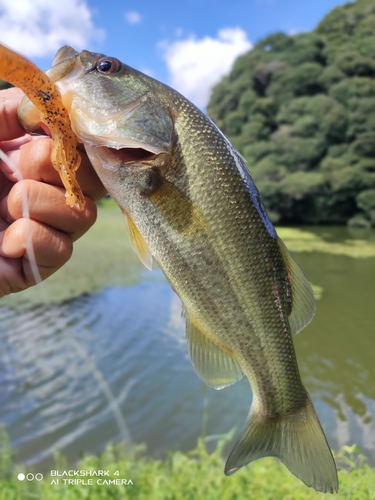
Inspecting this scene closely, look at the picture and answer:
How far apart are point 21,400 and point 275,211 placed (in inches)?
869

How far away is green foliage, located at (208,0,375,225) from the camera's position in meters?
25.5

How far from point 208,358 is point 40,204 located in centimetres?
87

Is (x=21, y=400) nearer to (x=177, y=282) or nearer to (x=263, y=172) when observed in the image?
(x=177, y=282)

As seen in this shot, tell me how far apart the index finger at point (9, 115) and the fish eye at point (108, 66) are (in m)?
0.36

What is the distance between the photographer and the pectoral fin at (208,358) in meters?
1.53

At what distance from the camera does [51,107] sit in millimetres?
1288

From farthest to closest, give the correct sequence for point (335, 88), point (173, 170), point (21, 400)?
point (335, 88) < point (21, 400) < point (173, 170)

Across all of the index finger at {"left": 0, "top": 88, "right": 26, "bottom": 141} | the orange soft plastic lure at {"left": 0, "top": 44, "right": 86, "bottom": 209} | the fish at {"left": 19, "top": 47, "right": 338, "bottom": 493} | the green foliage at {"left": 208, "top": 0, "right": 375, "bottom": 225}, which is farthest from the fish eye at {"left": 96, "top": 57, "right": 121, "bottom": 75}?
the green foliage at {"left": 208, "top": 0, "right": 375, "bottom": 225}

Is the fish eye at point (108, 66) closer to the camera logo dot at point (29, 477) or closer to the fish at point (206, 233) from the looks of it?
the fish at point (206, 233)

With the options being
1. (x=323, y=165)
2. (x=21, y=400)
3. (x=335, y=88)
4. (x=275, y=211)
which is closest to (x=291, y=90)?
(x=335, y=88)

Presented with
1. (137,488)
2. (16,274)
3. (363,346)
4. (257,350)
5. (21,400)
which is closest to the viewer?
(257,350)

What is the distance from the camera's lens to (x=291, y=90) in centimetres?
3262

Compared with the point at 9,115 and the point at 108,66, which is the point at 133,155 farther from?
the point at 9,115

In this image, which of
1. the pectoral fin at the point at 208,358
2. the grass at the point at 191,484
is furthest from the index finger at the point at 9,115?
the grass at the point at 191,484
